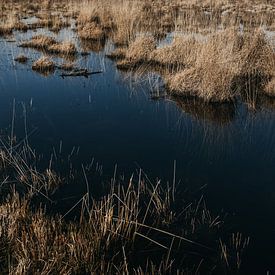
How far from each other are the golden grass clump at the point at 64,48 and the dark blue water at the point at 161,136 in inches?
107

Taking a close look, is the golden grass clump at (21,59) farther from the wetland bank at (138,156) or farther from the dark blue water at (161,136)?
the dark blue water at (161,136)

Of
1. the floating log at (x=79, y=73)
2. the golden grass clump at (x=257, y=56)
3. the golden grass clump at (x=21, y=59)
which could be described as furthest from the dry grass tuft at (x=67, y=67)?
Answer: the golden grass clump at (x=257, y=56)

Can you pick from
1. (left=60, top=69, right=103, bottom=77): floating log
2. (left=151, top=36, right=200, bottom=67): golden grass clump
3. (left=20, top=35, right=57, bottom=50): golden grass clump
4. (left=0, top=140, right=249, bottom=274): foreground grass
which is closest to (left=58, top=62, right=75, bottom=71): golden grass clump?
(left=60, top=69, right=103, bottom=77): floating log

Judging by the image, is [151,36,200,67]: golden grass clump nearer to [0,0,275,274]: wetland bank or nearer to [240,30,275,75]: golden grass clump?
[0,0,275,274]: wetland bank

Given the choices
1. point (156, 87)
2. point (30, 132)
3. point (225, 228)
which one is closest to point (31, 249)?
point (225, 228)

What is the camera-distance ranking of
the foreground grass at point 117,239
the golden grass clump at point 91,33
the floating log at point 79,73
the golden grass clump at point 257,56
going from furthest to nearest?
the golden grass clump at point 91,33, the floating log at point 79,73, the golden grass clump at point 257,56, the foreground grass at point 117,239

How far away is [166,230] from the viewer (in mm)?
5242

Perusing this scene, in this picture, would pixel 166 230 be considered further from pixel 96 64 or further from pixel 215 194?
pixel 96 64

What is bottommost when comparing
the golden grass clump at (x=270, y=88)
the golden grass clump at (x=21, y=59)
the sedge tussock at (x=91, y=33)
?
the golden grass clump at (x=270, y=88)

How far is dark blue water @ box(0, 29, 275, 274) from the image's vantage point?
19.6 ft

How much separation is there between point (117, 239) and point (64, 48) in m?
10.4

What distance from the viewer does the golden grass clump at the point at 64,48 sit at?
46.4 feet

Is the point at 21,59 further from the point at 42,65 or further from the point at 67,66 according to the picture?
the point at 67,66

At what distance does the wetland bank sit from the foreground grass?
0.05 ft
